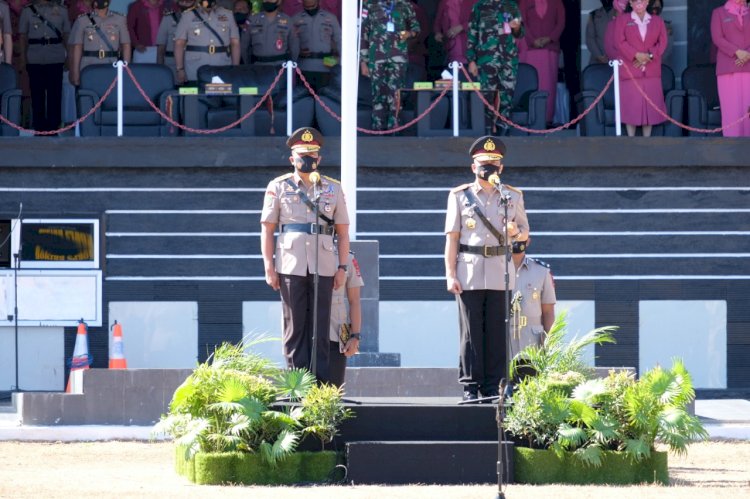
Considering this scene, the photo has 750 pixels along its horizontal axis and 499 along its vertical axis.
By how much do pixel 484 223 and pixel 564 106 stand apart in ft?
24.6

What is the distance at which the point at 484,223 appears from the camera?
9.42 metres

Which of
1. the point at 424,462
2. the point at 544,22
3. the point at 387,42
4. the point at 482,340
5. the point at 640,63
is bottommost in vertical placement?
the point at 424,462

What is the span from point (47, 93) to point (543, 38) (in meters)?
4.94

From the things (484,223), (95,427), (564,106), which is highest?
(564,106)

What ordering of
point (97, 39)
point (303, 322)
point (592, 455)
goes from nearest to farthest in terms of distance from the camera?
1. point (592, 455)
2. point (303, 322)
3. point (97, 39)

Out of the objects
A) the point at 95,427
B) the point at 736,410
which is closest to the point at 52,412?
the point at 95,427

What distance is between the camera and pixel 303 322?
9359mm

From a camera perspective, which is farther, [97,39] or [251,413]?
[97,39]

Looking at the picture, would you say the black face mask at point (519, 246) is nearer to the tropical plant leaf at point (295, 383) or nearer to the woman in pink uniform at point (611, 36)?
the tropical plant leaf at point (295, 383)

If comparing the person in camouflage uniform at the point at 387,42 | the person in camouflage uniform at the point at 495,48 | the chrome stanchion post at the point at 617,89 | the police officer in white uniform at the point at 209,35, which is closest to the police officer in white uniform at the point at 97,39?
the police officer in white uniform at the point at 209,35

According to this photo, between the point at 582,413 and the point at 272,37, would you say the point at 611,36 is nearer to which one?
the point at 272,37

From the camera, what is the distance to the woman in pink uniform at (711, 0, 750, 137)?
15.9m

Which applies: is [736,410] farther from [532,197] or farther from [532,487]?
[532,487]

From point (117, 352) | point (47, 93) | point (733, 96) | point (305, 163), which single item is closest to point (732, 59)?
point (733, 96)
